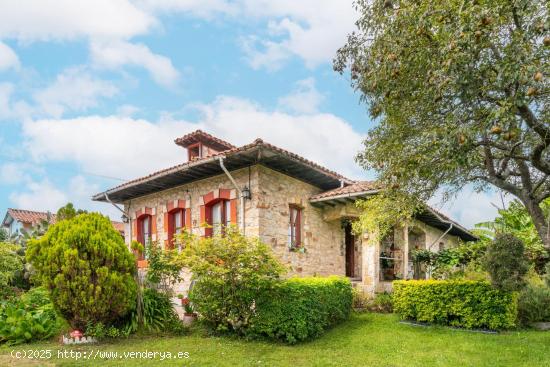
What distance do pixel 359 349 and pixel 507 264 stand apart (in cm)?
354

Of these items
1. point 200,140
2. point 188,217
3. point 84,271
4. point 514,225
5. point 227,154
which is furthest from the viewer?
point 514,225

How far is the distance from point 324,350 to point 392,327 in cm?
240

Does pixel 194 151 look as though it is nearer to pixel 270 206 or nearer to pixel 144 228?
pixel 144 228

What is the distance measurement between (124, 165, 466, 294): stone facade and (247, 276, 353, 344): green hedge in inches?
107

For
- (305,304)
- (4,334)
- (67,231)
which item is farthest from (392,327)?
(4,334)

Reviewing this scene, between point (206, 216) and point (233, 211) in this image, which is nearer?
point (233, 211)

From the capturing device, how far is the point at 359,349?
795 centimetres

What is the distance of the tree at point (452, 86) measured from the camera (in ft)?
18.4

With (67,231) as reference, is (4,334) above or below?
below

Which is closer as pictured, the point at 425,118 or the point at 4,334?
the point at 425,118

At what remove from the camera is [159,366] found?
677cm

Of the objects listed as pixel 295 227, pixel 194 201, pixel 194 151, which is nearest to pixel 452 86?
pixel 295 227

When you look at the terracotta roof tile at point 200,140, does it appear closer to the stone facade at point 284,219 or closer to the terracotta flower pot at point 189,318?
the stone facade at point 284,219

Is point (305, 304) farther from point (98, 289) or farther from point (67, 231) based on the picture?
point (67, 231)
